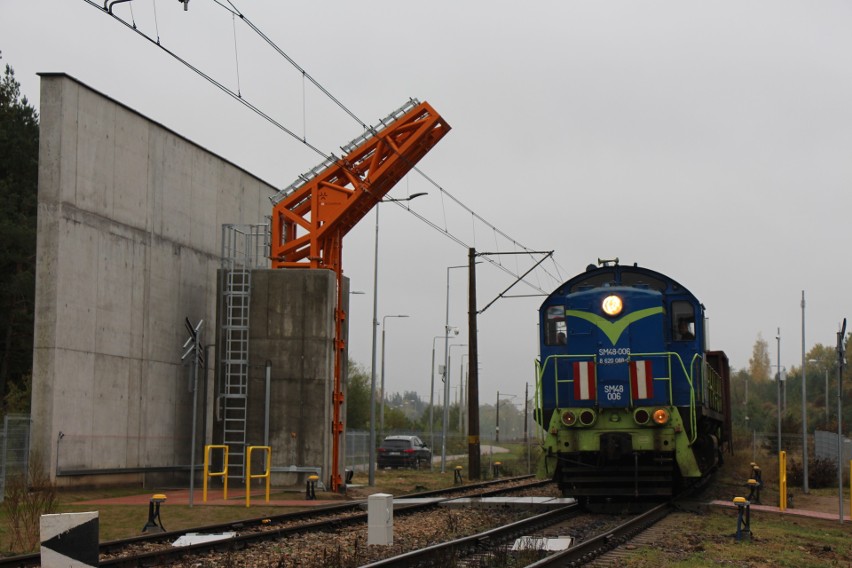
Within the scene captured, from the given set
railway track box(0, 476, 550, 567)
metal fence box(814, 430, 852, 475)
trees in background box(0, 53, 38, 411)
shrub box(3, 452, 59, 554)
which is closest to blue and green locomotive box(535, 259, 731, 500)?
railway track box(0, 476, 550, 567)

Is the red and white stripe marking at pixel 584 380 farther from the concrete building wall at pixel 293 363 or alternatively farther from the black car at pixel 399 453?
the black car at pixel 399 453

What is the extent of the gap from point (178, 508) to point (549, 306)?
8.38 m

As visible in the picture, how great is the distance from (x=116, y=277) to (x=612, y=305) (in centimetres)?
1252

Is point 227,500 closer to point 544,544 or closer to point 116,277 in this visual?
point 116,277

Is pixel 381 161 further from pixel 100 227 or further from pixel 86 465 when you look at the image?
pixel 86 465

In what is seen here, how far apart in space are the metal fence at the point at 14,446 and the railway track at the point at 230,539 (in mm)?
7043

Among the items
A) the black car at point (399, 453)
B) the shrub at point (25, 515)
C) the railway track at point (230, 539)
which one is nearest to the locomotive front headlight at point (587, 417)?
the railway track at point (230, 539)

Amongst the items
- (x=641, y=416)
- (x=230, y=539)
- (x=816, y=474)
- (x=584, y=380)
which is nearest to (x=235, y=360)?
(x=584, y=380)

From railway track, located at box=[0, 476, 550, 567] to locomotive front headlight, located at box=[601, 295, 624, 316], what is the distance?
5265 millimetres

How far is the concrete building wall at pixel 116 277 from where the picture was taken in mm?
21609

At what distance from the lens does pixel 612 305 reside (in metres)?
18.0

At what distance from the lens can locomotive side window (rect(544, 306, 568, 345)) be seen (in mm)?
18469

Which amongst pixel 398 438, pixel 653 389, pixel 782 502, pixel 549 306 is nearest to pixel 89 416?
pixel 549 306

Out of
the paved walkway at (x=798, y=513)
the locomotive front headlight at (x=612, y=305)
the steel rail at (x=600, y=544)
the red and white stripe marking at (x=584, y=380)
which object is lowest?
the paved walkway at (x=798, y=513)
